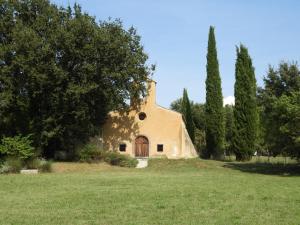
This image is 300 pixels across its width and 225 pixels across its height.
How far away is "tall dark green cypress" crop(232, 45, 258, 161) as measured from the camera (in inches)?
1676

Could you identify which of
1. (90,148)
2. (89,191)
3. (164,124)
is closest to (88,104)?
(90,148)

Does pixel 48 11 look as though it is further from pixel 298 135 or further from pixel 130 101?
pixel 298 135

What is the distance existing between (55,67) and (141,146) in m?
15.0

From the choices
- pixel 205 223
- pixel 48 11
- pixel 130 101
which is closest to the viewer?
pixel 205 223

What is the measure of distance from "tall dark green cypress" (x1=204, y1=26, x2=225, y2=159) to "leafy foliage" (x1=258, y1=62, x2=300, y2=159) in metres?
12.1

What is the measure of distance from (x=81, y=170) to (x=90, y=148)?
15.2 feet

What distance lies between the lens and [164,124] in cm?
4419

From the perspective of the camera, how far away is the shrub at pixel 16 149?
30.7 meters

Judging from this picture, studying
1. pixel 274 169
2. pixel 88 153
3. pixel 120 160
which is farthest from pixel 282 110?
pixel 88 153

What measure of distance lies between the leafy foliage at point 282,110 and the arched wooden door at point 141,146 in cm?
1461

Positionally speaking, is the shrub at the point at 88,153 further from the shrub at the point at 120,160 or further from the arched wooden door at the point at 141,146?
the arched wooden door at the point at 141,146

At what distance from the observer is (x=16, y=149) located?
30.9 m

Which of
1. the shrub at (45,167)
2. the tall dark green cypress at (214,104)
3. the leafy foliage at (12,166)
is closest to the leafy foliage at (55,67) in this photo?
the shrub at (45,167)

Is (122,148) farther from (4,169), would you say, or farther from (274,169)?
(274,169)
